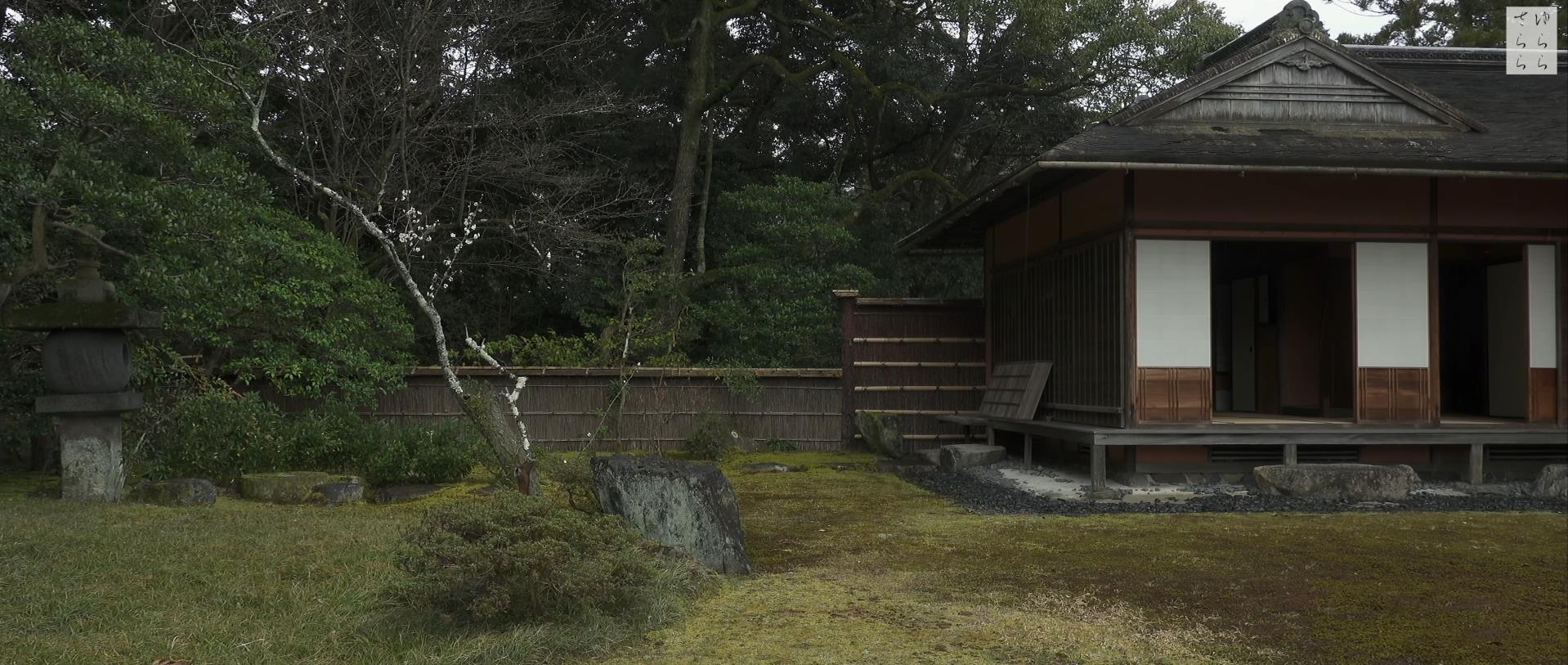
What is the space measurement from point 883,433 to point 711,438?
6.76 ft

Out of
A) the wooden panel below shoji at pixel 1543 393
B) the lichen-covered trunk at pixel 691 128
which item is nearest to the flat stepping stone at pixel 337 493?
the lichen-covered trunk at pixel 691 128

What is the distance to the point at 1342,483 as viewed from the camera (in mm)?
8984

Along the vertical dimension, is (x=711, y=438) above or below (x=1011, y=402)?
below

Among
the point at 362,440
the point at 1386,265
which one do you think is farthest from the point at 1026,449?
the point at 362,440

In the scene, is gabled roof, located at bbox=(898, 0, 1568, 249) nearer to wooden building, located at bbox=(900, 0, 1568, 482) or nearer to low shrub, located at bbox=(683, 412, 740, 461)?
wooden building, located at bbox=(900, 0, 1568, 482)

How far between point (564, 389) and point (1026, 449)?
19.0 ft

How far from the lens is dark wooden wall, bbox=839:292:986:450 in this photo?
13688 millimetres

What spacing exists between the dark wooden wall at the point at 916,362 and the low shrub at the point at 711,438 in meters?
1.53

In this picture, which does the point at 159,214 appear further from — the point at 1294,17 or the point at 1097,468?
the point at 1294,17

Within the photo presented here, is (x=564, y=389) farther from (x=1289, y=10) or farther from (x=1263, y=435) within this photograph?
(x=1289, y=10)

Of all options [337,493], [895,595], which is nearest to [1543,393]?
[895,595]

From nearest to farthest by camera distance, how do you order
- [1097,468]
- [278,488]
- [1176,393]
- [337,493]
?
[278,488], [337,493], [1097,468], [1176,393]

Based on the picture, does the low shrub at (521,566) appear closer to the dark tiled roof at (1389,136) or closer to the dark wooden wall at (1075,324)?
the dark tiled roof at (1389,136)

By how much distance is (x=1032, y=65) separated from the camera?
61.5 ft
